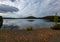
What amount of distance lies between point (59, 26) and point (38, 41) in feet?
63.0

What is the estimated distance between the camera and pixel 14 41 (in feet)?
57.5

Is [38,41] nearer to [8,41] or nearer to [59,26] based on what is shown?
[8,41]

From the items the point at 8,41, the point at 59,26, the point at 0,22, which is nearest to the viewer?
the point at 8,41

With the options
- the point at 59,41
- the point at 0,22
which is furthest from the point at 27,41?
the point at 0,22

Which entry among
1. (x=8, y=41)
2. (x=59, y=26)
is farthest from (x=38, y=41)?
(x=59, y=26)

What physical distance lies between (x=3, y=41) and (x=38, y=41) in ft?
10.9

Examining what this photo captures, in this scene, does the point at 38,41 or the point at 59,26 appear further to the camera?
the point at 59,26

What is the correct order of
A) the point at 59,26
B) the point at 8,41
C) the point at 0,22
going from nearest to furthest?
the point at 8,41, the point at 59,26, the point at 0,22

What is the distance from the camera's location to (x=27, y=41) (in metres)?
17.7

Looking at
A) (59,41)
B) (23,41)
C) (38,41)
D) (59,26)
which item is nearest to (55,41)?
(59,41)

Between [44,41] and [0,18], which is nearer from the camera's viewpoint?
[44,41]

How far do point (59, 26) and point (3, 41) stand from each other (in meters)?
20.4

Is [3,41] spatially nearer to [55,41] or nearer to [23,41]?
[23,41]

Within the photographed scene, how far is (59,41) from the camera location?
17.8 meters
